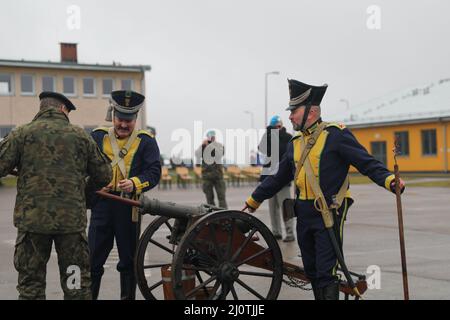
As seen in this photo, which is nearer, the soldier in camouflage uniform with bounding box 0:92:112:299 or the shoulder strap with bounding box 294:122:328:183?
the soldier in camouflage uniform with bounding box 0:92:112:299

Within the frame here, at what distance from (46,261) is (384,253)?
5697 millimetres

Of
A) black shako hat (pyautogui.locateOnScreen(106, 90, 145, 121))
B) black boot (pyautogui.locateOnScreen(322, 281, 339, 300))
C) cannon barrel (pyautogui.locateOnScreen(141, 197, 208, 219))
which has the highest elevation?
black shako hat (pyautogui.locateOnScreen(106, 90, 145, 121))

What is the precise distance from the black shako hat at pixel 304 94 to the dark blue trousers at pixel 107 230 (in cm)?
170

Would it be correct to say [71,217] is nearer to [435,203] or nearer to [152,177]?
[152,177]

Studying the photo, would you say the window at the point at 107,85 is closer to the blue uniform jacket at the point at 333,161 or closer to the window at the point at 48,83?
the window at the point at 48,83

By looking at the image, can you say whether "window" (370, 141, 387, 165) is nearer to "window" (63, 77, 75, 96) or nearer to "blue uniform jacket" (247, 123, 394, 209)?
"window" (63, 77, 75, 96)

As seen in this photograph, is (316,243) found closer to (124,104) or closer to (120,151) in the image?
(120,151)

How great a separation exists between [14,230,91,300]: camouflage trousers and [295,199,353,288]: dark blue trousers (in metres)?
1.68

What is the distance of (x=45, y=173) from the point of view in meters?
4.85

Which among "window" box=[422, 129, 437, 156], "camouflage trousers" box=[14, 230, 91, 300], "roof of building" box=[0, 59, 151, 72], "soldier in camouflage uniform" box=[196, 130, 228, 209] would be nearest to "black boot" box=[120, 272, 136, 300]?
"camouflage trousers" box=[14, 230, 91, 300]

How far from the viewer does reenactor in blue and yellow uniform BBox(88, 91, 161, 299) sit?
588 cm

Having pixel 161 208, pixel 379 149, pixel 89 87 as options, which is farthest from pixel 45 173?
pixel 89 87

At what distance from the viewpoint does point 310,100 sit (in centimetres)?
547
